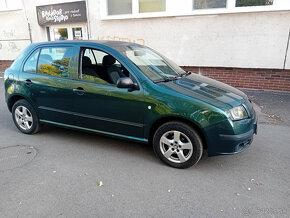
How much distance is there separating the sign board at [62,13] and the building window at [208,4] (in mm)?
4362

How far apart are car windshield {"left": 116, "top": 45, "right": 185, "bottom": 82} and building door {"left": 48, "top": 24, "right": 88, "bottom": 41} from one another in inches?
264

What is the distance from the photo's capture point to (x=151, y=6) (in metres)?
7.97

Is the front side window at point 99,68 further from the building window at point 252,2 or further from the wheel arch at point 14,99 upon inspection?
the building window at point 252,2

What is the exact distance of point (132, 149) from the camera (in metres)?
3.65

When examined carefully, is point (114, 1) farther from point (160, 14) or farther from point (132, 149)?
point (132, 149)

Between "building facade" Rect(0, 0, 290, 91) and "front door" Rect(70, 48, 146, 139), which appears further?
"building facade" Rect(0, 0, 290, 91)

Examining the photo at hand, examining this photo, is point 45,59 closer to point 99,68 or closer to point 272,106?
point 99,68

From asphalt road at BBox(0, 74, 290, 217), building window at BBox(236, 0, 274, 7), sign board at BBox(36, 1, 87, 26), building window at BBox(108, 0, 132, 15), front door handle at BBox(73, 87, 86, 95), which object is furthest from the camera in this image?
sign board at BBox(36, 1, 87, 26)

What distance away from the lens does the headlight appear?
2766 mm

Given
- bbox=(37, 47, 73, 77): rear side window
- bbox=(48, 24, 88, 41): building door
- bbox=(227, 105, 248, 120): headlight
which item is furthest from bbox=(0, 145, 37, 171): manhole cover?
bbox=(48, 24, 88, 41): building door

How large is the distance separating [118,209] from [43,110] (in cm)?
239

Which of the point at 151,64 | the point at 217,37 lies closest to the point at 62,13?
the point at 217,37

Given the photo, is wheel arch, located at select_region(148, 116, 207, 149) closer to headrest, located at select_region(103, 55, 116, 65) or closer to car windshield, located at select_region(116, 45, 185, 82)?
car windshield, located at select_region(116, 45, 185, 82)

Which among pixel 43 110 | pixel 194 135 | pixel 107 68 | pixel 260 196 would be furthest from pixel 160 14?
pixel 260 196
